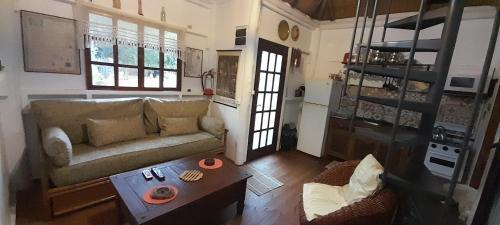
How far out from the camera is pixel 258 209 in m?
2.17

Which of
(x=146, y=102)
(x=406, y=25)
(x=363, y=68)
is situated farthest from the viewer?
(x=146, y=102)

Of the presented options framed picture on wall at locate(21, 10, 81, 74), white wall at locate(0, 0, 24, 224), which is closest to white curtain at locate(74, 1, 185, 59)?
framed picture on wall at locate(21, 10, 81, 74)

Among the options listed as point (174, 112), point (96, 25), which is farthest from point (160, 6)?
point (174, 112)

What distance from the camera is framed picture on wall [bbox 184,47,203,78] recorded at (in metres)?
3.20

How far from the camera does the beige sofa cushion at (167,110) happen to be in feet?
9.05

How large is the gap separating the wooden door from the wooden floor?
1.45ft

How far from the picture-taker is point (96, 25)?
7.48ft

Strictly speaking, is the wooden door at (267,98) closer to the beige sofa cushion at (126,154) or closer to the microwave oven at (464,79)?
the beige sofa cushion at (126,154)

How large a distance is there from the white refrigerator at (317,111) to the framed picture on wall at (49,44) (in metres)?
3.20

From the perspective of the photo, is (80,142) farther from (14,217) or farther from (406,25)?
(406,25)

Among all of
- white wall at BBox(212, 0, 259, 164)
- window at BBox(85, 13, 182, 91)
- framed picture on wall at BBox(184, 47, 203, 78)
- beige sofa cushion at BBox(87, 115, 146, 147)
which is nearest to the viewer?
beige sofa cushion at BBox(87, 115, 146, 147)

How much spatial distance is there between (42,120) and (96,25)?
109 centimetres

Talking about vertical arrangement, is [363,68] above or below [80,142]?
above

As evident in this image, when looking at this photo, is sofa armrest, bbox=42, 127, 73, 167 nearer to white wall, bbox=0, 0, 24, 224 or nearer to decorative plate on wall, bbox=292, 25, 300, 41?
white wall, bbox=0, 0, 24, 224
